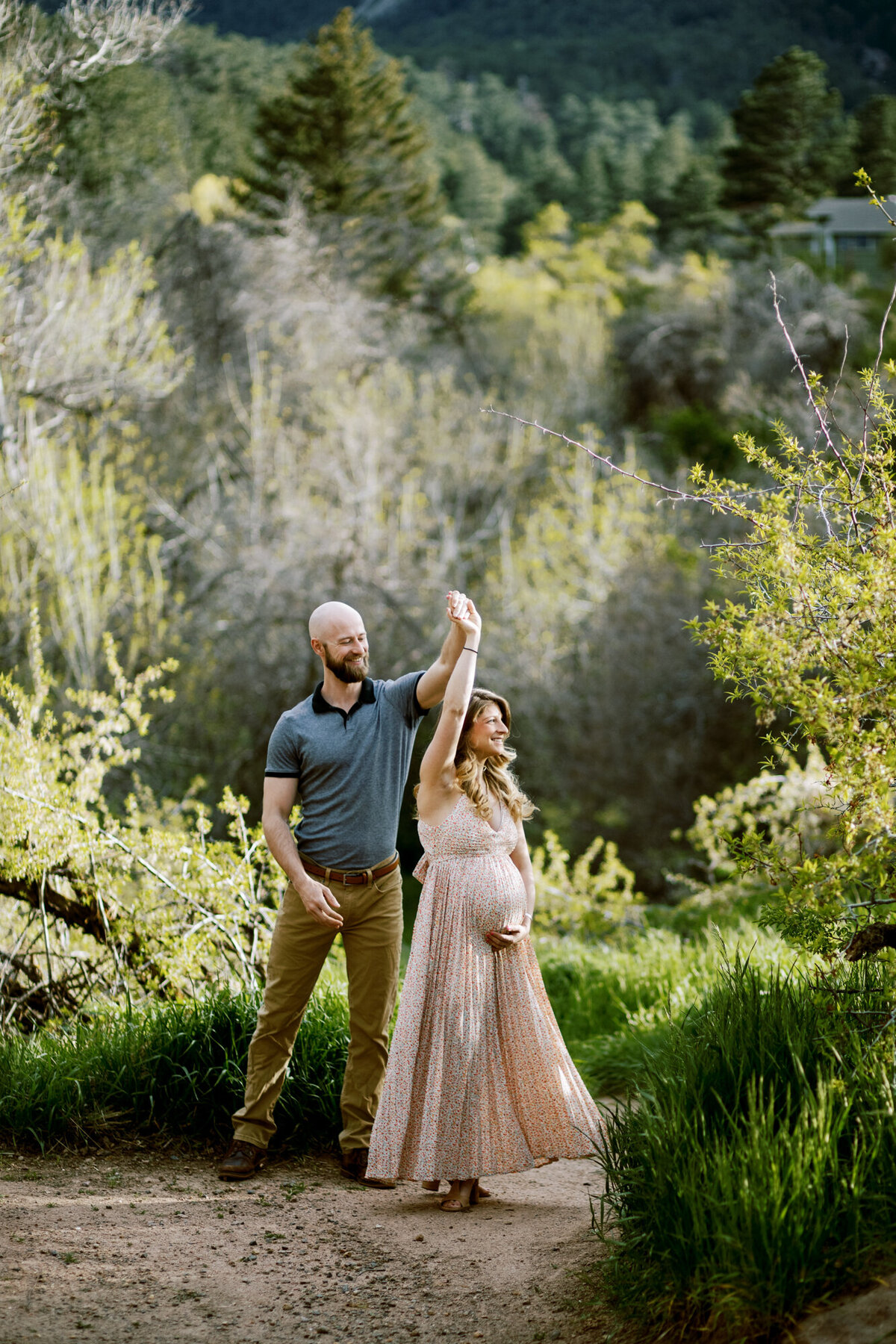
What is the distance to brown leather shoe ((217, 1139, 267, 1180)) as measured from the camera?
162 inches

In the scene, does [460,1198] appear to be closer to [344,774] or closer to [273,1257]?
[273,1257]

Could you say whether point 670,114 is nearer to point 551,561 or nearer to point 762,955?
point 551,561

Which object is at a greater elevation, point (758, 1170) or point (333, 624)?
point (333, 624)

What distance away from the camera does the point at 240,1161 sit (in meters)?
4.12

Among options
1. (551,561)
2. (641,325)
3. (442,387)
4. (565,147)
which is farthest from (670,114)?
(551,561)

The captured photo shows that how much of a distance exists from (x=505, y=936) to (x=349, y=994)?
2.23ft

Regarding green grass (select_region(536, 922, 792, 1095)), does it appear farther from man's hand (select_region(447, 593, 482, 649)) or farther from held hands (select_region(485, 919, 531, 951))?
man's hand (select_region(447, 593, 482, 649))

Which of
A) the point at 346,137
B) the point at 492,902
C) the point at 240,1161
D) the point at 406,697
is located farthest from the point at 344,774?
the point at 346,137

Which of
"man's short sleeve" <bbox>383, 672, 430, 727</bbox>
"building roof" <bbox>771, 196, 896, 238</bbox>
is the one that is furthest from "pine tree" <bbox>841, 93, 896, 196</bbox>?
"man's short sleeve" <bbox>383, 672, 430, 727</bbox>

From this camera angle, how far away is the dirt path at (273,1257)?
308cm

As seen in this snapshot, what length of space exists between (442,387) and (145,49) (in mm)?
12149

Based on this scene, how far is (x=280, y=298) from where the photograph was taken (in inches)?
905

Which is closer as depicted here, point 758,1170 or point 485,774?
point 758,1170

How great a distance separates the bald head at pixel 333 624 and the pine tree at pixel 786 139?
33.4m
